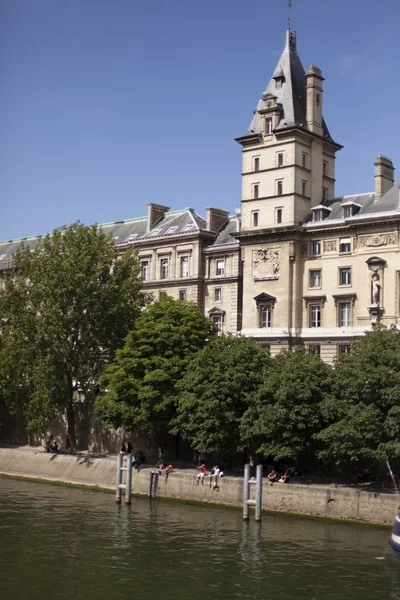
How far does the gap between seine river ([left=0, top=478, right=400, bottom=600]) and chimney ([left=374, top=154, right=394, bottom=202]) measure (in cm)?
3651

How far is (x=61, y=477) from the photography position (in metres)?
70.4

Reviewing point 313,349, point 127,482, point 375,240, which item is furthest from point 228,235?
point 127,482

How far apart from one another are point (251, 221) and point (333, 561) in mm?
48182

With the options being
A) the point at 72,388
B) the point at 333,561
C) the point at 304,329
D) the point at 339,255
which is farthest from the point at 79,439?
the point at 333,561

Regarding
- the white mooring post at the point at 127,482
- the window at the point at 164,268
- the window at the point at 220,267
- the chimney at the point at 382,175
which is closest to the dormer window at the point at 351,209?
the chimney at the point at 382,175

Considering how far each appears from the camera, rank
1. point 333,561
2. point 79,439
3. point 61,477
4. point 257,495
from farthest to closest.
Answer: point 79,439
point 61,477
point 257,495
point 333,561

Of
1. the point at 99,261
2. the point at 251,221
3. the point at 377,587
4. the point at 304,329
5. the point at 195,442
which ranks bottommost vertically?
the point at 377,587

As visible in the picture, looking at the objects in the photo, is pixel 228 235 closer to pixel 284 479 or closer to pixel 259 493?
pixel 284 479

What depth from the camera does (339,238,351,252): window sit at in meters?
79.4

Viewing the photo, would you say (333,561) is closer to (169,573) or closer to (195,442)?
(169,573)

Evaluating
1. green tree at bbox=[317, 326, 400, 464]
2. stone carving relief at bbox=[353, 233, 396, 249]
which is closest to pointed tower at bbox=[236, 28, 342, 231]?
stone carving relief at bbox=[353, 233, 396, 249]

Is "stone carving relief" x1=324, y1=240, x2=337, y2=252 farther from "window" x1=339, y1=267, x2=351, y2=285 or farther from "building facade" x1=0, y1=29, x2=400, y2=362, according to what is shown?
"window" x1=339, y1=267, x2=351, y2=285

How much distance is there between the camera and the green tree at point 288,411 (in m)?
56.3

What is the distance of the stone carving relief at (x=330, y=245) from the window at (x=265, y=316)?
308 inches
